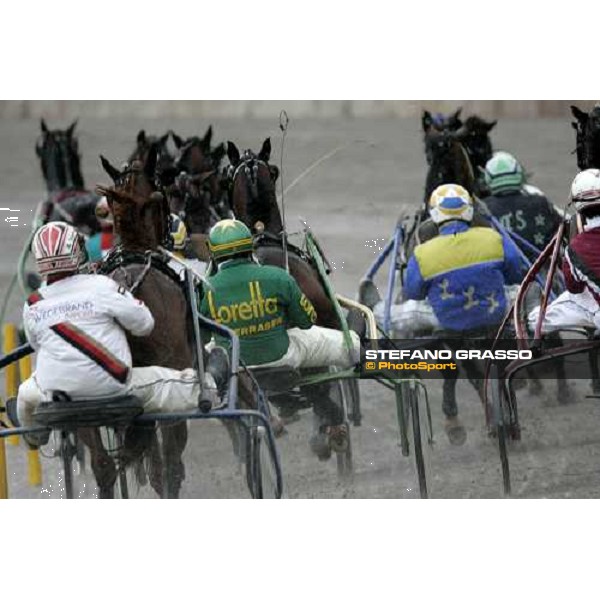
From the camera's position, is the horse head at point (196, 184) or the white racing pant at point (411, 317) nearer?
the white racing pant at point (411, 317)

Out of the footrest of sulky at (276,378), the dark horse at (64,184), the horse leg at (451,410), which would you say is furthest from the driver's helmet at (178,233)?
the horse leg at (451,410)

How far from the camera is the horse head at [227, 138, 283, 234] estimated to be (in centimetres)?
1215

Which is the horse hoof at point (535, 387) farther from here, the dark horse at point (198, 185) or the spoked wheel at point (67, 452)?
the spoked wheel at point (67, 452)

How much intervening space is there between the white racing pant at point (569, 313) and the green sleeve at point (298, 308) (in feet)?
3.57

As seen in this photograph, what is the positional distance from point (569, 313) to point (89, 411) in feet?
8.23

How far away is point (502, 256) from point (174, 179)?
66.4 inches

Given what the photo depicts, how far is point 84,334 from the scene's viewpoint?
11.0 metres

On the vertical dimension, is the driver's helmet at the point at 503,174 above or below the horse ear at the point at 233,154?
below

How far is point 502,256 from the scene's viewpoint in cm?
1241

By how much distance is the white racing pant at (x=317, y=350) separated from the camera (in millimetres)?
12039

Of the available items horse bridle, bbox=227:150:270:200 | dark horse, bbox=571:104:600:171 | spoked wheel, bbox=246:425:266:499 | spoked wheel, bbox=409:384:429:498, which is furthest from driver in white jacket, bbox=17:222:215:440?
dark horse, bbox=571:104:600:171

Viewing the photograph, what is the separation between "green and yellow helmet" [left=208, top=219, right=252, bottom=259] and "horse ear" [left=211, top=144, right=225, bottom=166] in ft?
1.76

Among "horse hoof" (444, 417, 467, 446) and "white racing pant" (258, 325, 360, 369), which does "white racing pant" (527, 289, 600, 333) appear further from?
"white racing pant" (258, 325, 360, 369)

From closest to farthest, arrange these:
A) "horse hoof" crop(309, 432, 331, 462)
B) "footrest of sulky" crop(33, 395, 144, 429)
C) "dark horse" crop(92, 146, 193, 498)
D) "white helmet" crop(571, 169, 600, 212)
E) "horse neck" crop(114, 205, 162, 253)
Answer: "footrest of sulky" crop(33, 395, 144, 429) → "dark horse" crop(92, 146, 193, 498) → "horse neck" crop(114, 205, 162, 253) → "white helmet" crop(571, 169, 600, 212) → "horse hoof" crop(309, 432, 331, 462)
